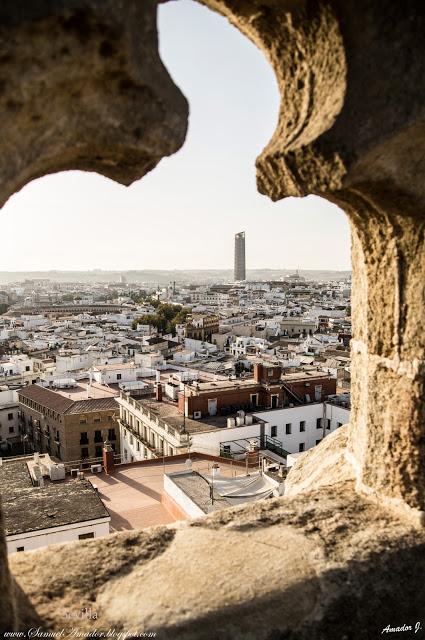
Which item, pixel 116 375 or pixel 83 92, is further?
pixel 116 375

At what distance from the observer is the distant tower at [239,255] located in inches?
5861

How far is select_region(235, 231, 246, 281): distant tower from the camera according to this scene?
149m

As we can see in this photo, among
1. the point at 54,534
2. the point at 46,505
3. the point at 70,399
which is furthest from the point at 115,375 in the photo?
the point at 54,534

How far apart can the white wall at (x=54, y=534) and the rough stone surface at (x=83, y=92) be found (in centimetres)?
1069

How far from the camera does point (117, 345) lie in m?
42.0

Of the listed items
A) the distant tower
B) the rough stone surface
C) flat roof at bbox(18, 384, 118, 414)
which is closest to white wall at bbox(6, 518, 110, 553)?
the rough stone surface

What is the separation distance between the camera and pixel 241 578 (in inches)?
75.1

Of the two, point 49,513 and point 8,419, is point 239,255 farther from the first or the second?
point 49,513

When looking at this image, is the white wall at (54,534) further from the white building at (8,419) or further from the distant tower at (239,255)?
the distant tower at (239,255)

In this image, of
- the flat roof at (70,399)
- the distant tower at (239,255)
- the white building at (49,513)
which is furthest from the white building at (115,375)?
the distant tower at (239,255)

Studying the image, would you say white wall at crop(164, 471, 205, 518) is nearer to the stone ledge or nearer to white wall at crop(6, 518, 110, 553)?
white wall at crop(6, 518, 110, 553)

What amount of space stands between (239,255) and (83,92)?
154m

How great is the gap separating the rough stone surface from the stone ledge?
1231 millimetres

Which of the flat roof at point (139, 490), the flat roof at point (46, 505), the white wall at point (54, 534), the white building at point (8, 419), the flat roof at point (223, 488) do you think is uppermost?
the flat roof at point (223, 488)
